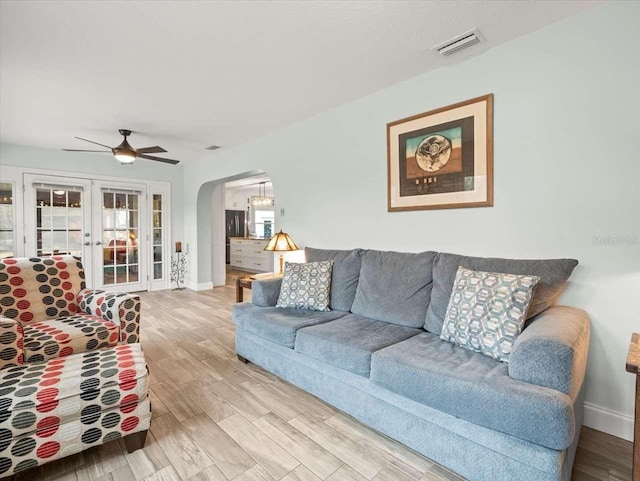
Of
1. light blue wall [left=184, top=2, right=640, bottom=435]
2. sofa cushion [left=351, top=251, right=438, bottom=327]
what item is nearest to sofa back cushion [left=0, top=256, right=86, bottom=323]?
sofa cushion [left=351, top=251, right=438, bottom=327]

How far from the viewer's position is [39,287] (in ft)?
8.41

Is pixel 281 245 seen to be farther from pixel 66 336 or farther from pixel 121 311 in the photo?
pixel 66 336

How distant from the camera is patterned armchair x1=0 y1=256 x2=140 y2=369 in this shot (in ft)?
6.90

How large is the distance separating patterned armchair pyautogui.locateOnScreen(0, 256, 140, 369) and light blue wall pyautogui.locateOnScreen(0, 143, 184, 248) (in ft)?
10.1

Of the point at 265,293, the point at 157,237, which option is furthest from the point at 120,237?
the point at 265,293

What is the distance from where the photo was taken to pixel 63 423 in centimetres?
151

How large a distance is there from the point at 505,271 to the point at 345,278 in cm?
123

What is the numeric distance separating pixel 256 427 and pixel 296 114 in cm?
299

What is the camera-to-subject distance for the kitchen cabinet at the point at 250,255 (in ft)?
25.3

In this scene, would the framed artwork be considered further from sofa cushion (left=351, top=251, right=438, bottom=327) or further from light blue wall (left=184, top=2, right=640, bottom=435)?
sofa cushion (left=351, top=251, right=438, bottom=327)

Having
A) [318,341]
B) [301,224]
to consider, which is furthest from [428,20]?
[301,224]

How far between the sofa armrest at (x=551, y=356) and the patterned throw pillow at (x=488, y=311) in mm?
122

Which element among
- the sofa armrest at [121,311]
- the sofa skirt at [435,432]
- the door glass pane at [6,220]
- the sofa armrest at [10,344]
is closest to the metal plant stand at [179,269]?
the door glass pane at [6,220]

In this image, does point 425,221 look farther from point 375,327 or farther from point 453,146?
point 375,327
